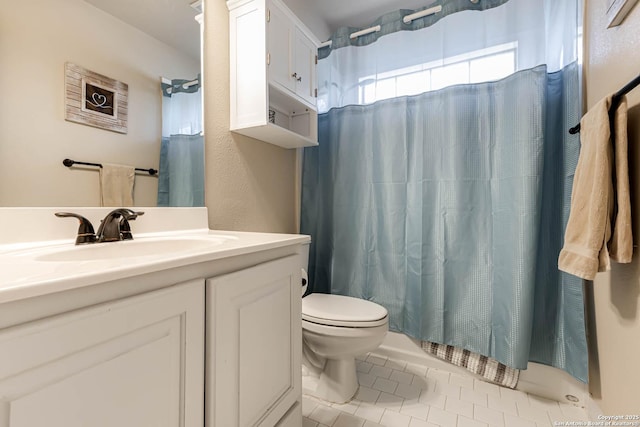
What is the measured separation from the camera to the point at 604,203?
0.89m

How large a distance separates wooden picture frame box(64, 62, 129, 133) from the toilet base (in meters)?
1.33

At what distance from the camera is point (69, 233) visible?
866 mm

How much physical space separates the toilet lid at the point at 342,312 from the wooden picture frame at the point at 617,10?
1.36m

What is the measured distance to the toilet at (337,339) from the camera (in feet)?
4.13

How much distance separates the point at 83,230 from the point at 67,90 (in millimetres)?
419

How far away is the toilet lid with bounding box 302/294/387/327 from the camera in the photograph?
4.14 feet

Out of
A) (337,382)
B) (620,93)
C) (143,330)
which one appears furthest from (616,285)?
(143,330)

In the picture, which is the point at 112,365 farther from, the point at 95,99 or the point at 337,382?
the point at 337,382

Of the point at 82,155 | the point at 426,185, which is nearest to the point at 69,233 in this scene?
the point at 82,155

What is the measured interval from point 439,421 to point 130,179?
1.58 meters

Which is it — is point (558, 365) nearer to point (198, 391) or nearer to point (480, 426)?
point (480, 426)

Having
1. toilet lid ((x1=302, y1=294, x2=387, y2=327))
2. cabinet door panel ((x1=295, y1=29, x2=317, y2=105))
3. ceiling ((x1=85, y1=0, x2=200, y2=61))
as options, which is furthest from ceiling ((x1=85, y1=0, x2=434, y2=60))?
toilet lid ((x1=302, y1=294, x2=387, y2=327))

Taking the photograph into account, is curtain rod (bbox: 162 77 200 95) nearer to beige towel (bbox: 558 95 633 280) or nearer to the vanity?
the vanity

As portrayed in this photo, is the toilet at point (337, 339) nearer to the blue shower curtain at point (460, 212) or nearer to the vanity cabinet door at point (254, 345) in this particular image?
the vanity cabinet door at point (254, 345)
